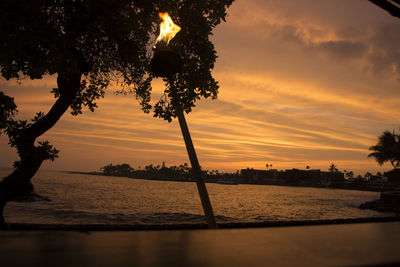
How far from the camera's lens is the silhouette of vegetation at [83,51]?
Answer: 5.76m

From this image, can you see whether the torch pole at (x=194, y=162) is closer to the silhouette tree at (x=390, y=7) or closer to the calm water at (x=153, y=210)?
the silhouette tree at (x=390, y=7)

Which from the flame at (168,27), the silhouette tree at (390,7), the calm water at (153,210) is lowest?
the calm water at (153,210)

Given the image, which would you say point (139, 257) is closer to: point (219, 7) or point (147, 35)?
point (219, 7)

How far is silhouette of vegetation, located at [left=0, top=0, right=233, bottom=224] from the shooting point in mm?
5762

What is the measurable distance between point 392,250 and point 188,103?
27.3 ft

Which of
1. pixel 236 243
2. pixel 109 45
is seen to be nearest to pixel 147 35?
pixel 109 45

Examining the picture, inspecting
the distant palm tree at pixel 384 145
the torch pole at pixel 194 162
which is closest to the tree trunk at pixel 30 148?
the torch pole at pixel 194 162

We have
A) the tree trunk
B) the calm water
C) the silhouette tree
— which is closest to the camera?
the silhouette tree

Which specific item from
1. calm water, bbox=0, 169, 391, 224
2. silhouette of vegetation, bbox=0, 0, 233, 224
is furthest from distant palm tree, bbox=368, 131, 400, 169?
silhouette of vegetation, bbox=0, 0, 233, 224

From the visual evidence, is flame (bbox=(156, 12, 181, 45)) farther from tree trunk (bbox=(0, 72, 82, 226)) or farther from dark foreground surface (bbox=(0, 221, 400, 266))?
tree trunk (bbox=(0, 72, 82, 226))

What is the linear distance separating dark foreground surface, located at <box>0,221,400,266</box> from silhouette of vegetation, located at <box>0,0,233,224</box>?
5181 millimetres

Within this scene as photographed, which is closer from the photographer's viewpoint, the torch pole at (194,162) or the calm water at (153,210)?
the torch pole at (194,162)

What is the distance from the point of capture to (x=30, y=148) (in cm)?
751

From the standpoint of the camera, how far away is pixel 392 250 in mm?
1823
